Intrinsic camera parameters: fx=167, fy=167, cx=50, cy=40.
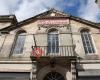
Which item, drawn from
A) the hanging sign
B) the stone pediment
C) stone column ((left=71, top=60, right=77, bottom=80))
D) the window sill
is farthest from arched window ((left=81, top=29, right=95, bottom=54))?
the hanging sign

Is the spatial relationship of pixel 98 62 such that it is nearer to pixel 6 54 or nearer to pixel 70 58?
pixel 70 58

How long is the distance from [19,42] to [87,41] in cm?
620

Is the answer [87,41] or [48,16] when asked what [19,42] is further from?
[87,41]

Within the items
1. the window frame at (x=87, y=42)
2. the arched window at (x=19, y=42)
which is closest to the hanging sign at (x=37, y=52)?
the arched window at (x=19, y=42)

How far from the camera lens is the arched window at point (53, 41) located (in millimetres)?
14163

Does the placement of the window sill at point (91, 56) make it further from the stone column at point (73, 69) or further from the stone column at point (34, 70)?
the stone column at point (34, 70)

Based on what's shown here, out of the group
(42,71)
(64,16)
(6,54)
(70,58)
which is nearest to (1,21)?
(6,54)

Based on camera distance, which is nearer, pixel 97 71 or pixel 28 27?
pixel 97 71

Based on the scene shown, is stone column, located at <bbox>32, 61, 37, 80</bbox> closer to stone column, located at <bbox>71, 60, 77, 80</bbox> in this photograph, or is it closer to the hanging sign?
the hanging sign

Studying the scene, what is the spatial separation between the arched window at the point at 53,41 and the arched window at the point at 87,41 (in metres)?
2.42

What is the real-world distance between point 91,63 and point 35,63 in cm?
430

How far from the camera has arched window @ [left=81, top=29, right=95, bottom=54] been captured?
14230 mm

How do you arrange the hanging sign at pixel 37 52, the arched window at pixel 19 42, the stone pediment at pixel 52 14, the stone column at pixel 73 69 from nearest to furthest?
the stone column at pixel 73 69, the hanging sign at pixel 37 52, the arched window at pixel 19 42, the stone pediment at pixel 52 14

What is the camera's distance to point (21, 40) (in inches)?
612
